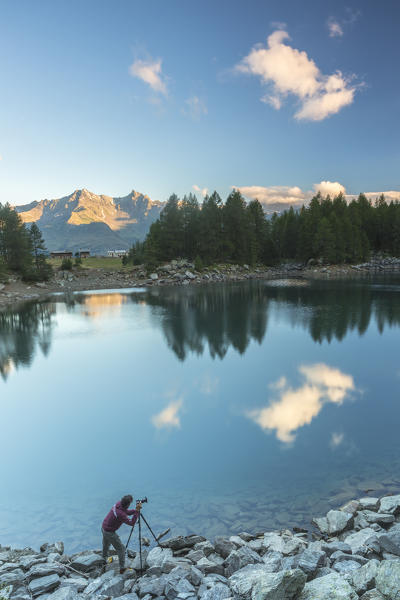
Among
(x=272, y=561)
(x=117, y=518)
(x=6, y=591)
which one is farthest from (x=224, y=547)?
(x=6, y=591)

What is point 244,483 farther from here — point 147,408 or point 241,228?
point 241,228

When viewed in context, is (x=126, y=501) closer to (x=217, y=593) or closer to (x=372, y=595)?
(x=217, y=593)

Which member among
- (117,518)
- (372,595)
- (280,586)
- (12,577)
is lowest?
(12,577)

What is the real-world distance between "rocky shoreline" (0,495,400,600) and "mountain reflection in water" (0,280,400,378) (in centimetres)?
2163

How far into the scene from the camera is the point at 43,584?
853 cm

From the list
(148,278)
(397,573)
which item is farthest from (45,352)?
(148,278)

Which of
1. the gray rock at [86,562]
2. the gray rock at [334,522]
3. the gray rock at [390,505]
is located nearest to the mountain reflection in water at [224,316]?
the gray rock at [390,505]

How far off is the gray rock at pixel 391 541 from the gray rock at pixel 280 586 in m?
3.28

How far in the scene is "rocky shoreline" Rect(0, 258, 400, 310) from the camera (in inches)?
3861

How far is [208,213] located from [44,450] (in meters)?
106

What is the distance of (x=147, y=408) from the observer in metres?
21.7

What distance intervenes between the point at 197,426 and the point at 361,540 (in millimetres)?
10289

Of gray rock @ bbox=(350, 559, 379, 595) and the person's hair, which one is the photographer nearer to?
the person's hair

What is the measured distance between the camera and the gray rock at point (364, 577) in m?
7.50
